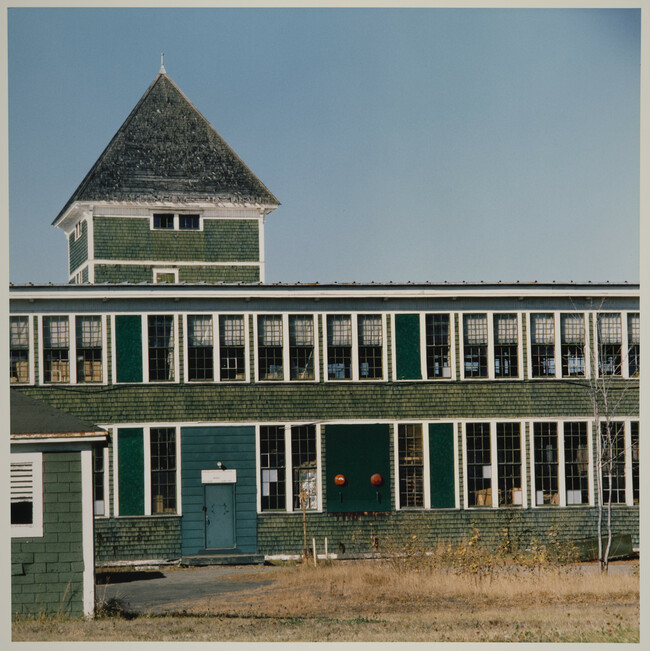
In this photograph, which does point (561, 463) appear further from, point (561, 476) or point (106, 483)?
point (106, 483)

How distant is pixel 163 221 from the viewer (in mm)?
35312

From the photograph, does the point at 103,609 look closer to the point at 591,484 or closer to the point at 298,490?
the point at 298,490

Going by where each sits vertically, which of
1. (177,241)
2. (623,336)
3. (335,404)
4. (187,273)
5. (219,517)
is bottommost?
(219,517)

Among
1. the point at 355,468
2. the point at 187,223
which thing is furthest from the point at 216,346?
the point at 187,223

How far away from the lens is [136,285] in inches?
1096

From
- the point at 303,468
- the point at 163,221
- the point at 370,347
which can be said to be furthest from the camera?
the point at 163,221

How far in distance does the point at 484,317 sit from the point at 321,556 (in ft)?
23.2

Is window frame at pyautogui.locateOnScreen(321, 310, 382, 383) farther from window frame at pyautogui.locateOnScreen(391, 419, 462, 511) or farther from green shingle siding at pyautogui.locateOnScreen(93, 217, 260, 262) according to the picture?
green shingle siding at pyautogui.locateOnScreen(93, 217, 260, 262)

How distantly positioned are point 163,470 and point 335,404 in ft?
14.5

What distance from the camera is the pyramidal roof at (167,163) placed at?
35.2 metres

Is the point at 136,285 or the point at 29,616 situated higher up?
the point at 136,285

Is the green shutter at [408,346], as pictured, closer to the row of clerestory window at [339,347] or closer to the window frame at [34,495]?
the row of clerestory window at [339,347]

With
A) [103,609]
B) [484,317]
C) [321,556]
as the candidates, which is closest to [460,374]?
[484,317]

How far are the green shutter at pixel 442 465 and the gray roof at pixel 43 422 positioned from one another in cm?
1010
